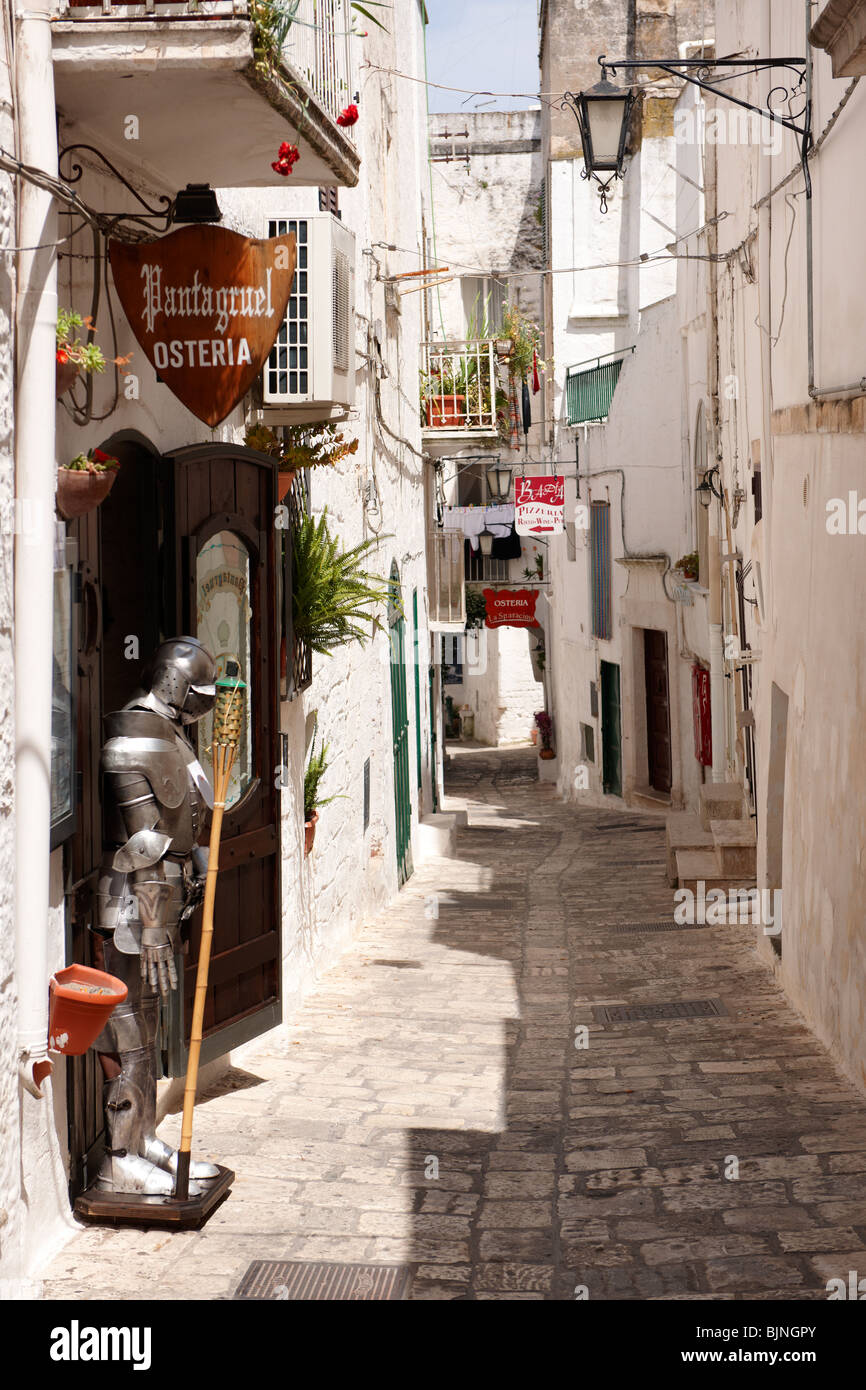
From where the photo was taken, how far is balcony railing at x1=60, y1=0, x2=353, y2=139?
427 centimetres

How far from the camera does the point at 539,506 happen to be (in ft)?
72.8

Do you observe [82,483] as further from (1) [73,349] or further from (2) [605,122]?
(2) [605,122]

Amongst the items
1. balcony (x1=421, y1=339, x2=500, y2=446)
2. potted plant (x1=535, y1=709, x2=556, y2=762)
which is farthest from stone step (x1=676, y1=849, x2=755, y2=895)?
potted plant (x1=535, y1=709, x2=556, y2=762)

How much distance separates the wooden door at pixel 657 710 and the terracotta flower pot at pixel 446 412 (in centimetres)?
504

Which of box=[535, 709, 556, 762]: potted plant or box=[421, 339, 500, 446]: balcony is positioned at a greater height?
box=[421, 339, 500, 446]: balcony

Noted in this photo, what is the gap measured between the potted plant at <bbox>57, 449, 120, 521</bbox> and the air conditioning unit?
2.98 m

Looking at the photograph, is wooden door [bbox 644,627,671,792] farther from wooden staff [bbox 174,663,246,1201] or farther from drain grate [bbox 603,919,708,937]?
wooden staff [bbox 174,663,246,1201]

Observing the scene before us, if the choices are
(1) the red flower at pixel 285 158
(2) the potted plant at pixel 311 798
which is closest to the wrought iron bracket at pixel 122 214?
(1) the red flower at pixel 285 158

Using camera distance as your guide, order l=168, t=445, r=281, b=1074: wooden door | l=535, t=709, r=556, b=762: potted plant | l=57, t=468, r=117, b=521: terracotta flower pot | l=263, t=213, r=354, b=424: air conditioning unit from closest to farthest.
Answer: l=57, t=468, r=117, b=521: terracotta flower pot < l=168, t=445, r=281, b=1074: wooden door < l=263, t=213, r=354, b=424: air conditioning unit < l=535, t=709, r=556, b=762: potted plant

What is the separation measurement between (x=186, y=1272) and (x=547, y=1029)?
390 centimetres

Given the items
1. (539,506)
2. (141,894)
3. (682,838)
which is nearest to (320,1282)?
(141,894)

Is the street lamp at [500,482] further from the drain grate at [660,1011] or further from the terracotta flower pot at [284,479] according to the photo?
the terracotta flower pot at [284,479]
